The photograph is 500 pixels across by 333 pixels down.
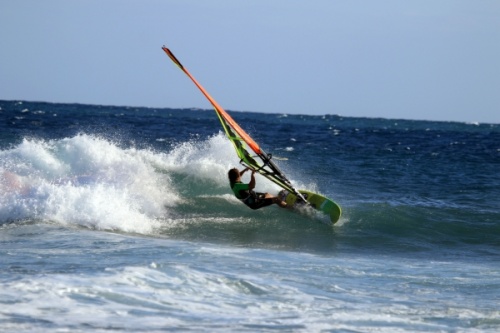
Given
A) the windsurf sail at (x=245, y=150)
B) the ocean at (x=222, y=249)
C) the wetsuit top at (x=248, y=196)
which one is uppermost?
the windsurf sail at (x=245, y=150)

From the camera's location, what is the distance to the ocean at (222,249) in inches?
293

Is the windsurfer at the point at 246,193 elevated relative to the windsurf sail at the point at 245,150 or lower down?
lower down

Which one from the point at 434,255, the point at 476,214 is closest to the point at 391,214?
the point at 476,214

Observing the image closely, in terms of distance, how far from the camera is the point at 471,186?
71.1 ft

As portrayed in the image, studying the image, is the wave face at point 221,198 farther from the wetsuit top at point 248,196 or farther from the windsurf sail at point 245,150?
the windsurf sail at point 245,150

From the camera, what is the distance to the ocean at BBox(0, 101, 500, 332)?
293 inches

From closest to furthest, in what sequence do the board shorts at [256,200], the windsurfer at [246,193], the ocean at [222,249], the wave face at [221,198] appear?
the ocean at [222,249]
the wave face at [221,198]
the windsurfer at [246,193]
the board shorts at [256,200]

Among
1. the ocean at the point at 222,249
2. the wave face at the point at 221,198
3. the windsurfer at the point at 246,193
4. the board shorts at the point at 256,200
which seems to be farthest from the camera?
the board shorts at the point at 256,200

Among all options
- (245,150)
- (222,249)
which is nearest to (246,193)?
(245,150)

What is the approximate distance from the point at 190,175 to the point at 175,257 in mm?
9111

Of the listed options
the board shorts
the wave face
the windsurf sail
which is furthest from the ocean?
the windsurf sail

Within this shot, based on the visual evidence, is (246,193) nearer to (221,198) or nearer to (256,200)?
(256,200)

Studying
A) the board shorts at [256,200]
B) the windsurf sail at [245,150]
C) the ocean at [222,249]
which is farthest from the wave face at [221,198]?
the windsurf sail at [245,150]

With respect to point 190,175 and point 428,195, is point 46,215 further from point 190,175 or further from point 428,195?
point 428,195
